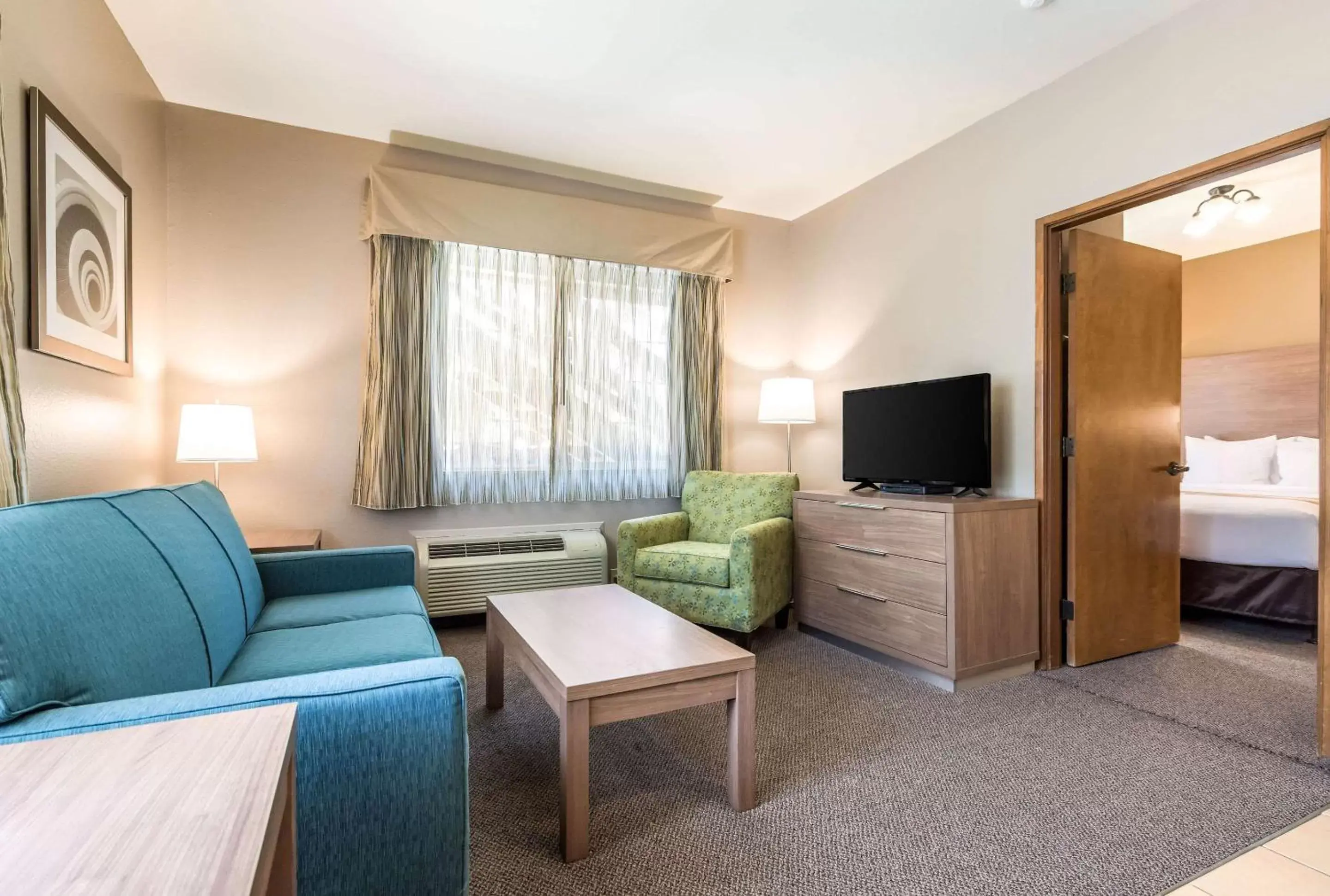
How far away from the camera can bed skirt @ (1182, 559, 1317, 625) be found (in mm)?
3264

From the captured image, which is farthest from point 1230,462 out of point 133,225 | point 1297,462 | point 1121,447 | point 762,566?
point 133,225

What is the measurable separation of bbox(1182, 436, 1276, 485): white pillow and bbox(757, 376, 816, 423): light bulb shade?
2951mm

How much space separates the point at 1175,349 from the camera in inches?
126

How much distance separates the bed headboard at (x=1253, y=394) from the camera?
4.45 m

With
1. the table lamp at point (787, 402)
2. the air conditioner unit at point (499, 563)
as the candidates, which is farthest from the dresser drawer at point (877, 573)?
the air conditioner unit at point (499, 563)

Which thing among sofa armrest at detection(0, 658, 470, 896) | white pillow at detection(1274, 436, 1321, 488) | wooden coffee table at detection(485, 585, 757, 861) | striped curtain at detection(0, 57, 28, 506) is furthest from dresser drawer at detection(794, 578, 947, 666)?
white pillow at detection(1274, 436, 1321, 488)

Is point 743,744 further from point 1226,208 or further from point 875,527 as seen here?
point 1226,208

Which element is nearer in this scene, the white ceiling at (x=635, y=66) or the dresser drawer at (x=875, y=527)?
the white ceiling at (x=635, y=66)

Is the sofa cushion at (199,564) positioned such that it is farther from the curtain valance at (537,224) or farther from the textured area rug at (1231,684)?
the textured area rug at (1231,684)

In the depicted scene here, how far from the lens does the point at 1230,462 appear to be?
15.1 feet

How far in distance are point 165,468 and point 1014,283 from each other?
4021mm

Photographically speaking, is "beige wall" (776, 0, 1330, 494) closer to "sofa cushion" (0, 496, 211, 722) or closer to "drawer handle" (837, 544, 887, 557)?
"drawer handle" (837, 544, 887, 557)

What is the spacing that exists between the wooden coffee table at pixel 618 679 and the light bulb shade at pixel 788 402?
201 cm

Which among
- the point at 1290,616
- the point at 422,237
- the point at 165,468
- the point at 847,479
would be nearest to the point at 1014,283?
the point at 847,479
